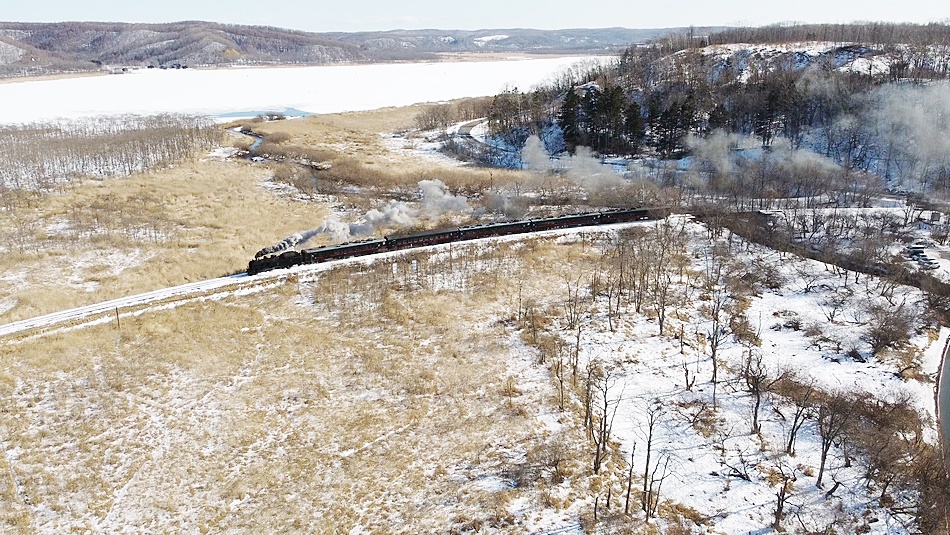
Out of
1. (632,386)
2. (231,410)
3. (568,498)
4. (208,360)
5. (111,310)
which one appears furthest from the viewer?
(111,310)

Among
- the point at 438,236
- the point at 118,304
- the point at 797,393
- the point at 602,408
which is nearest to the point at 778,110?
the point at 438,236

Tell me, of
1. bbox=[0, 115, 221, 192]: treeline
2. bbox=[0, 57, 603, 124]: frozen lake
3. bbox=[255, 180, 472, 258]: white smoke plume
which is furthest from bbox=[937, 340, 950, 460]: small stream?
bbox=[0, 57, 603, 124]: frozen lake

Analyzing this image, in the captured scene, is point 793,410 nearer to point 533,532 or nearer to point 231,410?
point 533,532

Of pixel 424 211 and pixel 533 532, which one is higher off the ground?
pixel 424 211

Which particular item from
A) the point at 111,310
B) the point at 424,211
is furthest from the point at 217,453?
the point at 424,211

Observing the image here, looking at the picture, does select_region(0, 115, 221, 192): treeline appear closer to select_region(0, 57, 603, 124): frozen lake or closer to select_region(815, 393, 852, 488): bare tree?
select_region(0, 57, 603, 124): frozen lake

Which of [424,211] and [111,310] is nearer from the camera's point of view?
[111,310]

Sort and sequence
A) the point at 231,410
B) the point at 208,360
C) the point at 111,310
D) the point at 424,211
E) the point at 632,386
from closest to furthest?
1. the point at 231,410
2. the point at 632,386
3. the point at 208,360
4. the point at 111,310
5. the point at 424,211

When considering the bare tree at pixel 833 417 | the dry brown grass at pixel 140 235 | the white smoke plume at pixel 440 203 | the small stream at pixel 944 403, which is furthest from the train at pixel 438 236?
the bare tree at pixel 833 417
